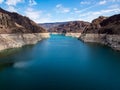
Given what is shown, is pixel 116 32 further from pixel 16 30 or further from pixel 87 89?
pixel 87 89

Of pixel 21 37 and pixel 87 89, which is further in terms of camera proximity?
pixel 21 37

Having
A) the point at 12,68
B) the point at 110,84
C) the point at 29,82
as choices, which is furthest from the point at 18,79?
the point at 110,84

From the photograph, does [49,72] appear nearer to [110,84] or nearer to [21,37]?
[110,84]

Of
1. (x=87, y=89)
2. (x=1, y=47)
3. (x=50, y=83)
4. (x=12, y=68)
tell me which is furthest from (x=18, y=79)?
(x=1, y=47)

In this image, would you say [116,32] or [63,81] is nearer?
[63,81]

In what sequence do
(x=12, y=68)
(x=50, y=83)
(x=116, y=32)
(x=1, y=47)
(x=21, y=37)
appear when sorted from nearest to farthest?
1. (x=50, y=83)
2. (x=12, y=68)
3. (x=1, y=47)
4. (x=116, y=32)
5. (x=21, y=37)

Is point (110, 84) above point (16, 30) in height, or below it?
below

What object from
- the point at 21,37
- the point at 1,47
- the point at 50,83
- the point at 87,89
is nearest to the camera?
the point at 87,89

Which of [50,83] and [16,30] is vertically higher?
[16,30]

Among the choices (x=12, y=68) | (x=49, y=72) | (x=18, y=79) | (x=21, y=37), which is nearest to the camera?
(x=18, y=79)
